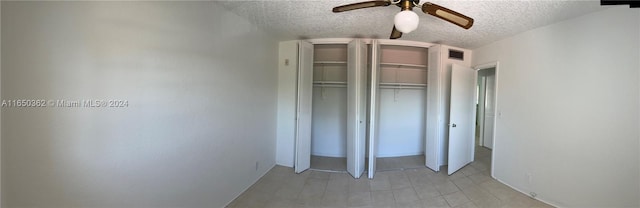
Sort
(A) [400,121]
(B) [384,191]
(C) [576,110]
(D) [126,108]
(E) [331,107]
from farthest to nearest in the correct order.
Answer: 1. (A) [400,121]
2. (E) [331,107]
3. (B) [384,191]
4. (C) [576,110]
5. (D) [126,108]

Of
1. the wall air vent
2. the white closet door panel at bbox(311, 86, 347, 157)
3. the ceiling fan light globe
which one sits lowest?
the white closet door panel at bbox(311, 86, 347, 157)

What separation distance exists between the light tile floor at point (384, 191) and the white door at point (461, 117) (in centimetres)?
Answer: 26

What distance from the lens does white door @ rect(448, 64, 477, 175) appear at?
305 centimetres

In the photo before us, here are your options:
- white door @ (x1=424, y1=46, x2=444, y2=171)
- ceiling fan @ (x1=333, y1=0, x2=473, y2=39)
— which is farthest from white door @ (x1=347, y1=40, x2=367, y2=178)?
ceiling fan @ (x1=333, y1=0, x2=473, y2=39)

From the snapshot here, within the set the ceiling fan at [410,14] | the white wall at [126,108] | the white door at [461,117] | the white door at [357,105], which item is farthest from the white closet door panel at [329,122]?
the ceiling fan at [410,14]

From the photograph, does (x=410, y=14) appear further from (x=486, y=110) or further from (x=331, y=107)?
(x=486, y=110)

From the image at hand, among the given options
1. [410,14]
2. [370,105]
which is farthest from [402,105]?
[410,14]

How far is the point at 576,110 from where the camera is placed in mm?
2031

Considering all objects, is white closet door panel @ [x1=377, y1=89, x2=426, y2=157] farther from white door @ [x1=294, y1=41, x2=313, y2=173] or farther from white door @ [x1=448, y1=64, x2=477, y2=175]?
white door @ [x1=294, y1=41, x2=313, y2=173]

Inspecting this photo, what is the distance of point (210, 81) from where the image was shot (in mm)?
1853

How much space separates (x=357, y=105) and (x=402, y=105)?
4.84 feet

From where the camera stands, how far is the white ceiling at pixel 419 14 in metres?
1.85

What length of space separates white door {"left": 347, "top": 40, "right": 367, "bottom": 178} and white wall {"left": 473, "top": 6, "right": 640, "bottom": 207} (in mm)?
1904

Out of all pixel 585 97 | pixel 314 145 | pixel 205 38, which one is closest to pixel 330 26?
pixel 205 38
